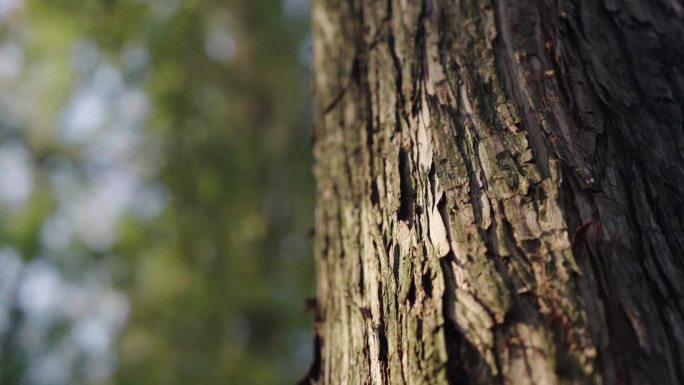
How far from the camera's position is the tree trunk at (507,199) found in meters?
1.03

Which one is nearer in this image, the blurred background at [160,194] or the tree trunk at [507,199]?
the tree trunk at [507,199]

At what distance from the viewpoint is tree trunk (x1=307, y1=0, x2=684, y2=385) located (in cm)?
103

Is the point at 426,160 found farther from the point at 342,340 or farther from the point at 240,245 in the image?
the point at 240,245

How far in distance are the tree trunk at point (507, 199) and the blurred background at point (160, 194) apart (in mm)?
2169

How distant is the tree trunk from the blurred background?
7.12ft

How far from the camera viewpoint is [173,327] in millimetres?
3865

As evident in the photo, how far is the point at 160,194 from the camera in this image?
165 inches

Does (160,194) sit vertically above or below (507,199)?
above

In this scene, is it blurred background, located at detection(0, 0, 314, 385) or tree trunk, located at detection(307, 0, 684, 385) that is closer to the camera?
tree trunk, located at detection(307, 0, 684, 385)

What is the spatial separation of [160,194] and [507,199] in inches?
130

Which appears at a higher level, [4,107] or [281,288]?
[4,107]

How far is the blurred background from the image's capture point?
148 inches

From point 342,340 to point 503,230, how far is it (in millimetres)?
425

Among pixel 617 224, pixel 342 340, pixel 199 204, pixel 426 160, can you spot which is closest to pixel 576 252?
pixel 617 224
